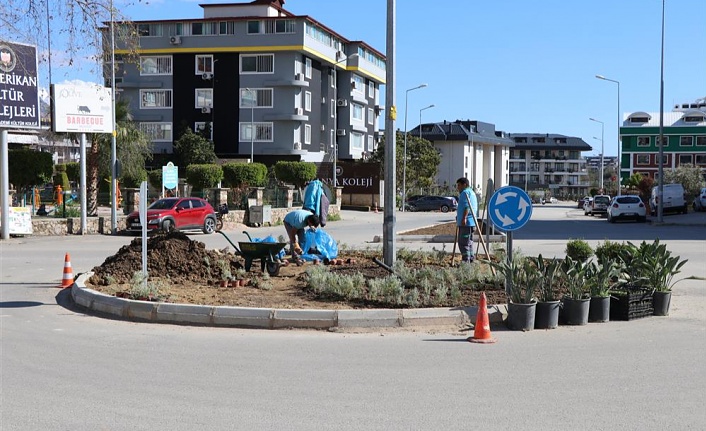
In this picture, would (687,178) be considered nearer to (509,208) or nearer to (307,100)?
(307,100)

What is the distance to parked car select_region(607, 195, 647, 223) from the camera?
40969 millimetres

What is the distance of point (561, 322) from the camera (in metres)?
9.82

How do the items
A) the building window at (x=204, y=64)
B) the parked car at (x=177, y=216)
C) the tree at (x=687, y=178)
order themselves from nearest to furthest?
the parked car at (x=177, y=216) → the building window at (x=204, y=64) → the tree at (x=687, y=178)

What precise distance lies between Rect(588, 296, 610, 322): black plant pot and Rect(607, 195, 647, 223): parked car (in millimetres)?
33243

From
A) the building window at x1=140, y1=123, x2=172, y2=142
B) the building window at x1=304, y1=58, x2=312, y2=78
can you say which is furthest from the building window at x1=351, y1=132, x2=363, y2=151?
the building window at x1=140, y1=123, x2=172, y2=142

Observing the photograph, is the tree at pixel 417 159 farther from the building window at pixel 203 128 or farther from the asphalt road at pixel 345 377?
the asphalt road at pixel 345 377

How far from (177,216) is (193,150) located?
34426 mm

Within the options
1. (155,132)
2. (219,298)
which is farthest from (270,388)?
(155,132)

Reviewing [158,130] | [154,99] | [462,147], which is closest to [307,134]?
[158,130]

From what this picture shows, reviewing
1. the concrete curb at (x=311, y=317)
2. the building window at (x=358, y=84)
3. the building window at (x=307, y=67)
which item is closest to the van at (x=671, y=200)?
the building window at (x=307, y=67)

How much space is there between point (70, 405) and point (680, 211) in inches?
1930

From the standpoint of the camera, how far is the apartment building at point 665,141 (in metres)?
104

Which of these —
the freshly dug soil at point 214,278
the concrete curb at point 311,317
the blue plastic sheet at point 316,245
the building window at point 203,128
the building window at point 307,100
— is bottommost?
the concrete curb at point 311,317

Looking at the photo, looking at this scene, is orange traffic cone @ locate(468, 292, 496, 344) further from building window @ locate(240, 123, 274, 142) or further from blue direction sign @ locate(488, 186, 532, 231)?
building window @ locate(240, 123, 274, 142)
